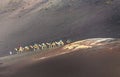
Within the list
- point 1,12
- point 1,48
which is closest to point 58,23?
point 1,48

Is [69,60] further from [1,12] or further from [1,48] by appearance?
[1,12]

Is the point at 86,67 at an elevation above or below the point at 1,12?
below

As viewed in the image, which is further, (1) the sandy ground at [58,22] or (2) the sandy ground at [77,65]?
(1) the sandy ground at [58,22]

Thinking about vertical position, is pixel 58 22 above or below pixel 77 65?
above

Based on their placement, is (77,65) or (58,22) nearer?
(77,65)

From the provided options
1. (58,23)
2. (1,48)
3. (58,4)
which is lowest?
(1,48)

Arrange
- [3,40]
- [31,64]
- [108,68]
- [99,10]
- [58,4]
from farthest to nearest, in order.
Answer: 1. [58,4]
2. [3,40]
3. [99,10]
4. [31,64]
5. [108,68]

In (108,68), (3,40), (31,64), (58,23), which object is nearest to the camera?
(108,68)

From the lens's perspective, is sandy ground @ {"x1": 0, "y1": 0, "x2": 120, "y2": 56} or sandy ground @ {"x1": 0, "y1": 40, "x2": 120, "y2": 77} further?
sandy ground @ {"x1": 0, "y1": 0, "x2": 120, "y2": 56}
